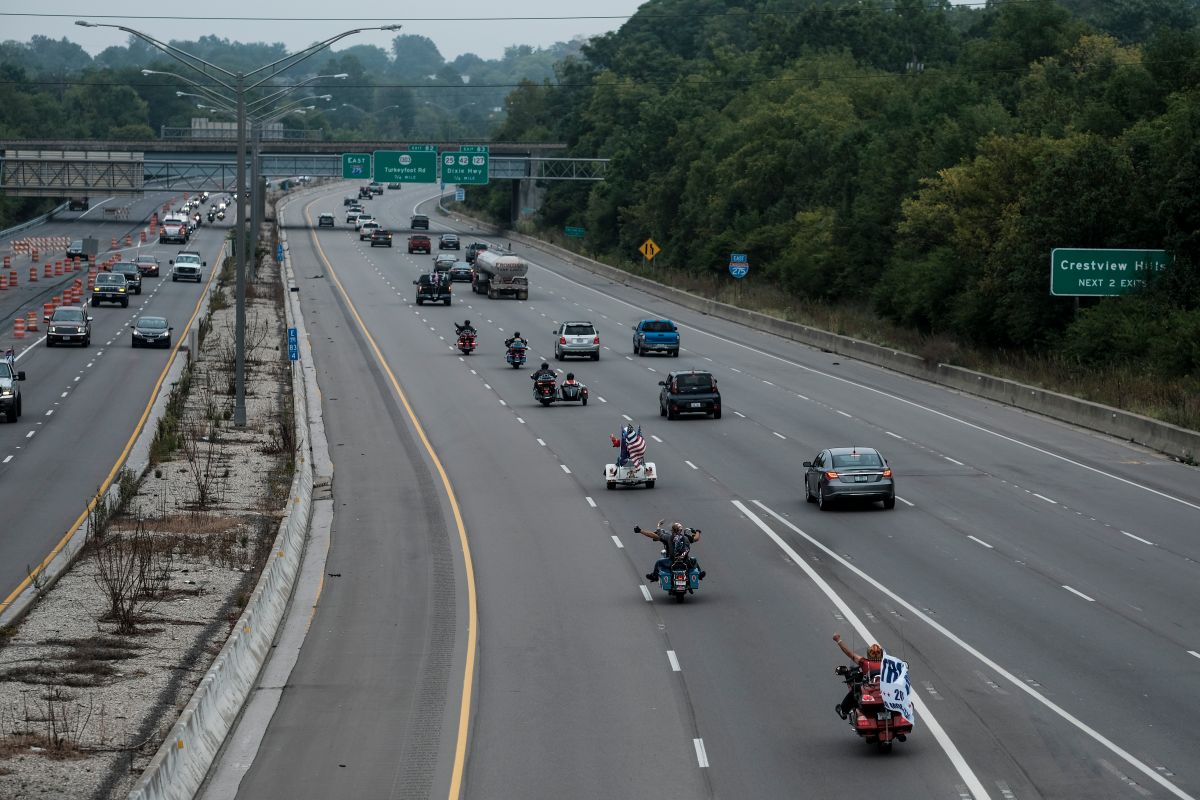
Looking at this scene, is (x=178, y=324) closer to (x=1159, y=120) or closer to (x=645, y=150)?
(x=1159, y=120)

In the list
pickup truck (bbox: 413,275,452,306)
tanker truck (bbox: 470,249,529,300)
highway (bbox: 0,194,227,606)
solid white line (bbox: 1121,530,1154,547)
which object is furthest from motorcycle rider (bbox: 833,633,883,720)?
tanker truck (bbox: 470,249,529,300)

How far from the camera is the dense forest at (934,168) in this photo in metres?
57.0

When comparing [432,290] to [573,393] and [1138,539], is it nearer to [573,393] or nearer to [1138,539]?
[573,393]

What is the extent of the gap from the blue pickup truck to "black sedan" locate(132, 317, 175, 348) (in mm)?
18727

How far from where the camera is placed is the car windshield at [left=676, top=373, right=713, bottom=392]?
4684 centimetres

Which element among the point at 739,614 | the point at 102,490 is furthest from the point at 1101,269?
the point at 739,614

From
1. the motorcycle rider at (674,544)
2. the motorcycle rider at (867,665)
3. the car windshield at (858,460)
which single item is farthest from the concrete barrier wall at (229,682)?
the car windshield at (858,460)

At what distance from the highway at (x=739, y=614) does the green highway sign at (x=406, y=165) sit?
72428 mm

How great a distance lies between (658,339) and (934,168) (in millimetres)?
20119

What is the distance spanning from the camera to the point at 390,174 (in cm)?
11925

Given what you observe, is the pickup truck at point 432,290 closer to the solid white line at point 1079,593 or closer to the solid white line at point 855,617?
the solid white line at point 855,617

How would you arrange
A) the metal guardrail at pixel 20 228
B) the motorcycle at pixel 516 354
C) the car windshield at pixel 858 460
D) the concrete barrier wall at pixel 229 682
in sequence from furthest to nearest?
the metal guardrail at pixel 20 228 → the motorcycle at pixel 516 354 → the car windshield at pixel 858 460 → the concrete barrier wall at pixel 229 682

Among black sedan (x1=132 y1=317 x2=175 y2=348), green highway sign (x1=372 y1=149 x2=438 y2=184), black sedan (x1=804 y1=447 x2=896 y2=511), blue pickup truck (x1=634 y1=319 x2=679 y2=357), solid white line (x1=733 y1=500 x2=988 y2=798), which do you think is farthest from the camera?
green highway sign (x1=372 y1=149 x2=438 y2=184)

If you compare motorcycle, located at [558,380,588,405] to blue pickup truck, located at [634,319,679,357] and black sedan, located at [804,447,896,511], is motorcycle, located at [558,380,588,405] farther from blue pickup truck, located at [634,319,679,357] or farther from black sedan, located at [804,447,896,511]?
black sedan, located at [804,447,896,511]
